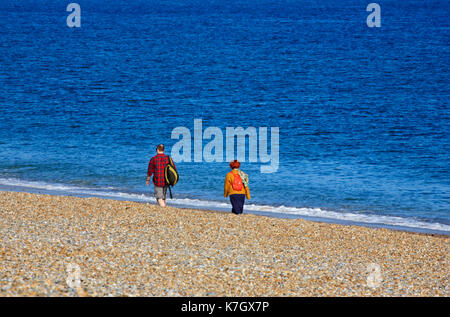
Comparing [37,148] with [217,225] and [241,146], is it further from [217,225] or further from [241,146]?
[217,225]

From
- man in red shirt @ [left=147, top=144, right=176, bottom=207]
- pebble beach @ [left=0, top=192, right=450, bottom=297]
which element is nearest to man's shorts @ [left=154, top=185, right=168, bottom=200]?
man in red shirt @ [left=147, top=144, right=176, bottom=207]

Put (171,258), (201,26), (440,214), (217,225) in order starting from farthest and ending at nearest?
1. (201,26)
2. (440,214)
3. (217,225)
4. (171,258)

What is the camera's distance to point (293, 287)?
382 inches

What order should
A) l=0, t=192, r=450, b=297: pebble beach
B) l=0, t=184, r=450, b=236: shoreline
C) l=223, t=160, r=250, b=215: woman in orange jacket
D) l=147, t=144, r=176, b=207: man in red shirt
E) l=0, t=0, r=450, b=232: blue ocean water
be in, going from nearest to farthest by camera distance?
l=0, t=192, r=450, b=297: pebble beach < l=147, t=144, r=176, b=207: man in red shirt < l=223, t=160, r=250, b=215: woman in orange jacket < l=0, t=184, r=450, b=236: shoreline < l=0, t=0, r=450, b=232: blue ocean water

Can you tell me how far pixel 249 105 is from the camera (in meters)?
46.8

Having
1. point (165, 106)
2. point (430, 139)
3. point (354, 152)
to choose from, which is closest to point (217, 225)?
point (354, 152)

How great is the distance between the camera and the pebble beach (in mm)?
9133

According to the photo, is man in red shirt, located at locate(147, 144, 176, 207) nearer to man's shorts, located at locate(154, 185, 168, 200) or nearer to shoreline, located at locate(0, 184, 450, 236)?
man's shorts, located at locate(154, 185, 168, 200)

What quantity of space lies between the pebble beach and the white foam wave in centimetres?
199

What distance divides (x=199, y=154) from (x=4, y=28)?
72221 mm

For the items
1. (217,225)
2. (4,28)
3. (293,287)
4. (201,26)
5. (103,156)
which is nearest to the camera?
(293,287)

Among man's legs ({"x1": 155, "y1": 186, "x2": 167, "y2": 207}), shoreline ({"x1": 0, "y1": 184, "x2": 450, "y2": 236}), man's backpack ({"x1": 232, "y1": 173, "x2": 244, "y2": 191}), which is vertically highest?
man's backpack ({"x1": 232, "y1": 173, "x2": 244, "y2": 191})

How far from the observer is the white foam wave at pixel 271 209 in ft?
62.3

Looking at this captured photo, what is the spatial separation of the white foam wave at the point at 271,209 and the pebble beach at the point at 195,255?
199cm
